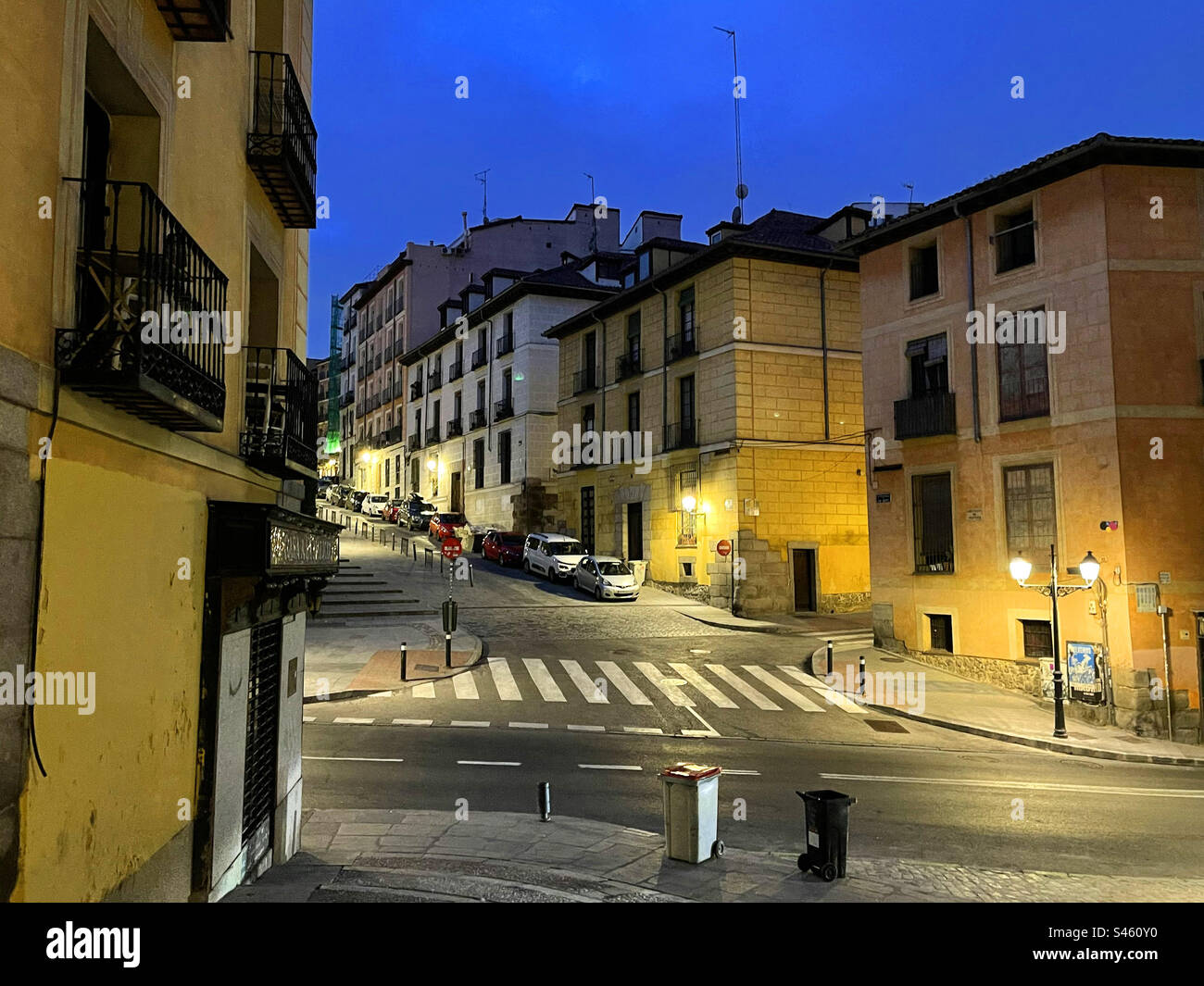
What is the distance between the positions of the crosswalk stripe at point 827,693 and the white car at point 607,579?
9.84 meters

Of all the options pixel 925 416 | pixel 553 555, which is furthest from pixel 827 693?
pixel 553 555

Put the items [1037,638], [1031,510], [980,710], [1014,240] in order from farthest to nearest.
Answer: [1014,240], [1031,510], [1037,638], [980,710]

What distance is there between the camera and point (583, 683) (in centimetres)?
1927

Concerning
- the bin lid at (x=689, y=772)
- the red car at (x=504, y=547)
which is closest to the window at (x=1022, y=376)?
the bin lid at (x=689, y=772)

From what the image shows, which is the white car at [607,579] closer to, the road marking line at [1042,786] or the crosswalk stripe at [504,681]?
the crosswalk stripe at [504,681]

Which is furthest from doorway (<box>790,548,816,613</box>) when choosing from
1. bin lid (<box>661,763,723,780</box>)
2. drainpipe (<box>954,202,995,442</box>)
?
bin lid (<box>661,763,723,780</box>)

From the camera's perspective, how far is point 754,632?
88.0 feet

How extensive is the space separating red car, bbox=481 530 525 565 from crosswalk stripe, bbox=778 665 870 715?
1905 cm

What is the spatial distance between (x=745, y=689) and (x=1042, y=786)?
7.49 meters

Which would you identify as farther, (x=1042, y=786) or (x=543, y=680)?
(x=543, y=680)

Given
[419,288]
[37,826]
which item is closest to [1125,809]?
[37,826]

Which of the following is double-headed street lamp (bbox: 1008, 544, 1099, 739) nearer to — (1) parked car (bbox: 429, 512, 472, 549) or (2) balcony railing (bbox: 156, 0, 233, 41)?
(2) balcony railing (bbox: 156, 0, 233, 41)

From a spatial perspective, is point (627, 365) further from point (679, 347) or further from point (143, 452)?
point (143, 452)

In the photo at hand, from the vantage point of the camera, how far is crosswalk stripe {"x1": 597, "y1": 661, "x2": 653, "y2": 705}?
58.7ft
